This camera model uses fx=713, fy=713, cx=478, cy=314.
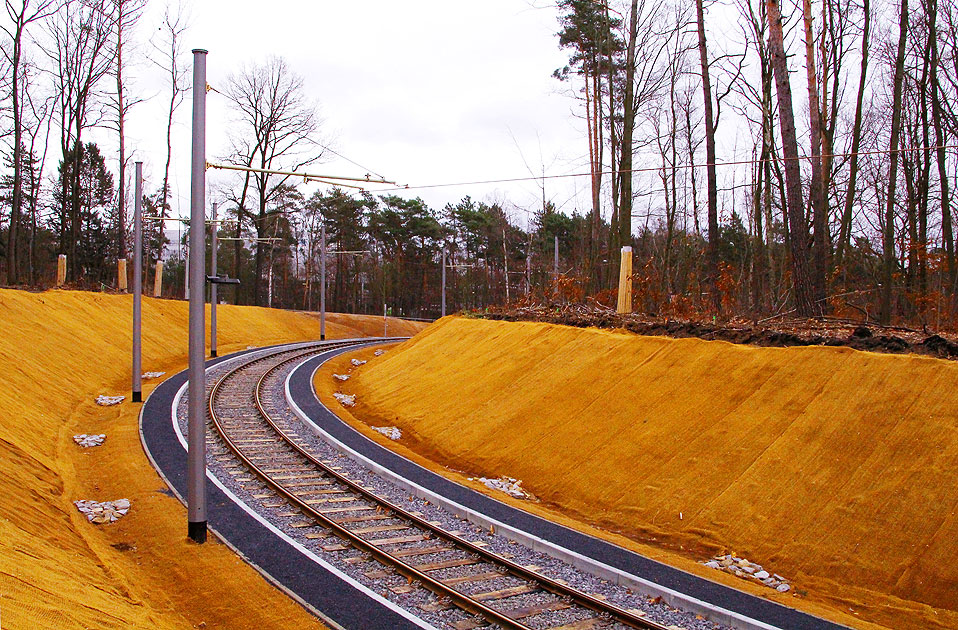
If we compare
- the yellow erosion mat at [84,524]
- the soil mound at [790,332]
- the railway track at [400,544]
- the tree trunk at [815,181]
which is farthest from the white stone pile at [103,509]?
the tree trunk at [815,181]

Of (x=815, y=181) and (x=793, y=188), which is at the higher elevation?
(x=815, y=181)

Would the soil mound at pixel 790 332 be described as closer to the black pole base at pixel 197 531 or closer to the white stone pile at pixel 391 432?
the white stone pile at pixel 391 432

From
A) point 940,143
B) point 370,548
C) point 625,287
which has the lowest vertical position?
point 370,548

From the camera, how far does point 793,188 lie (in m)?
16.3

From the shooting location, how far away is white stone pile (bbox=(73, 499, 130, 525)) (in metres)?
11.0

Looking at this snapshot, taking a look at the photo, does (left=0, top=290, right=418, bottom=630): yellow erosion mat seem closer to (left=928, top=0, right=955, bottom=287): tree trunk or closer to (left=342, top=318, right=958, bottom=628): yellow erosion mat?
(left=342, top=318, right=958, bottom=628): yellow erosion mat

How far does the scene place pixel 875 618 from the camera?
789 cm

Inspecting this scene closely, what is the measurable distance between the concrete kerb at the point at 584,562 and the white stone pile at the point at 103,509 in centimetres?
440

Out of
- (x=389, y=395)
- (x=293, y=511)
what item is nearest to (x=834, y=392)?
(x=293, y=511)

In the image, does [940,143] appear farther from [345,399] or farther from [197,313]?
[197,313]

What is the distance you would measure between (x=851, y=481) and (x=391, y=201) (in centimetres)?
6140

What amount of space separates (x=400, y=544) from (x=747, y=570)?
4675 mm

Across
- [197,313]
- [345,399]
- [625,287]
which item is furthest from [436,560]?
[345,399]

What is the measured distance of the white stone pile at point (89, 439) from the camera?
623 inches
